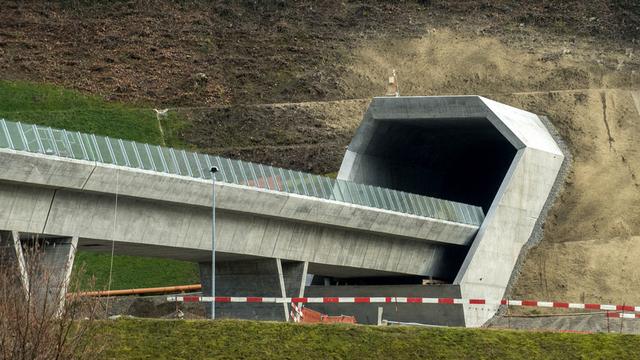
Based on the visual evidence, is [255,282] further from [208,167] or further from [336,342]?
[336,342]

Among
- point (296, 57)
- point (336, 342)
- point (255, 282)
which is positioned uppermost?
point (296, 57)

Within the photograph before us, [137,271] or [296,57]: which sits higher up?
[296,57]

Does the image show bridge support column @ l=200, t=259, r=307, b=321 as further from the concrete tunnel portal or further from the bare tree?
the bare tree

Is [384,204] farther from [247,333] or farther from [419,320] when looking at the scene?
[247,333]

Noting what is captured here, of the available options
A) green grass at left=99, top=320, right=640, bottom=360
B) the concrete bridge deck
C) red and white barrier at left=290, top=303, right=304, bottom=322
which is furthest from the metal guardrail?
green grass at left=99, top=320, right=640, bottom=360

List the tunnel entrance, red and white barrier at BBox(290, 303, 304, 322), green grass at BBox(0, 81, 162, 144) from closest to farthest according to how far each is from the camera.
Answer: red and white barrier at BBox(290, 303, 304, 322) < the tunnel entrance < green grass at BBox(0, 81, 162, 144)

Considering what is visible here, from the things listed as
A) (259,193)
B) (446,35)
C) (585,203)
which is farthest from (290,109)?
(259,193)

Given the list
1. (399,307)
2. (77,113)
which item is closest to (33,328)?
(399,307)

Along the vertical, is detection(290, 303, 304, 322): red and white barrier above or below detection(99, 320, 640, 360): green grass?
above
